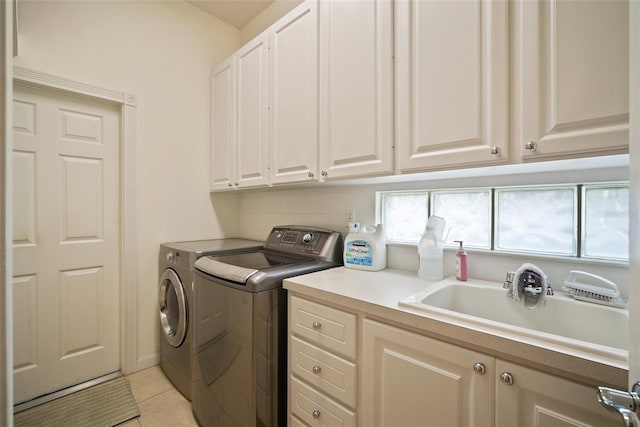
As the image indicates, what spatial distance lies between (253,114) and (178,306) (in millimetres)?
1464

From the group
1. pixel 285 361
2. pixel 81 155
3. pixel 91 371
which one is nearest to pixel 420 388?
pixel 285 361

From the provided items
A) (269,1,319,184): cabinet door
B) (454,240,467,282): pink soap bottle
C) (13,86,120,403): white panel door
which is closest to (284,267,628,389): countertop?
(454,240,467,282): pink soap bottle

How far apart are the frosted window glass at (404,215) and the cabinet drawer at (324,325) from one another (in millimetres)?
709

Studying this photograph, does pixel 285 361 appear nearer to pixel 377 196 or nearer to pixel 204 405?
pixel 204 405

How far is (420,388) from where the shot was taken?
0.88 meters

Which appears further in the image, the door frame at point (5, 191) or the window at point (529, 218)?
the window at point (529, 218)

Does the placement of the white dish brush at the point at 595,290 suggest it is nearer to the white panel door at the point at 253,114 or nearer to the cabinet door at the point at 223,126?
the white panel door at the point at 253,114

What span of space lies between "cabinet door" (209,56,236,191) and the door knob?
2198 millimetres

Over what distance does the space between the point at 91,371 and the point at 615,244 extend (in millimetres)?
3129

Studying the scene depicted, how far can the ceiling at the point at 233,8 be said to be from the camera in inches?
92.8

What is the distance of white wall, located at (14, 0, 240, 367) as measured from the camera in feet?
6.03

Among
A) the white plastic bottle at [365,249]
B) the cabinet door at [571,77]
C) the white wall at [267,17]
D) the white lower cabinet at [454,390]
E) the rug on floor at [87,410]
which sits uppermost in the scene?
the white wall at [267,17]

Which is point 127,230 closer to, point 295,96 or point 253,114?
point 253,114

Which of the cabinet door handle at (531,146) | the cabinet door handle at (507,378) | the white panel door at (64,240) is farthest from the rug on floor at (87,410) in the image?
the cabinet door handle at (531,146)
